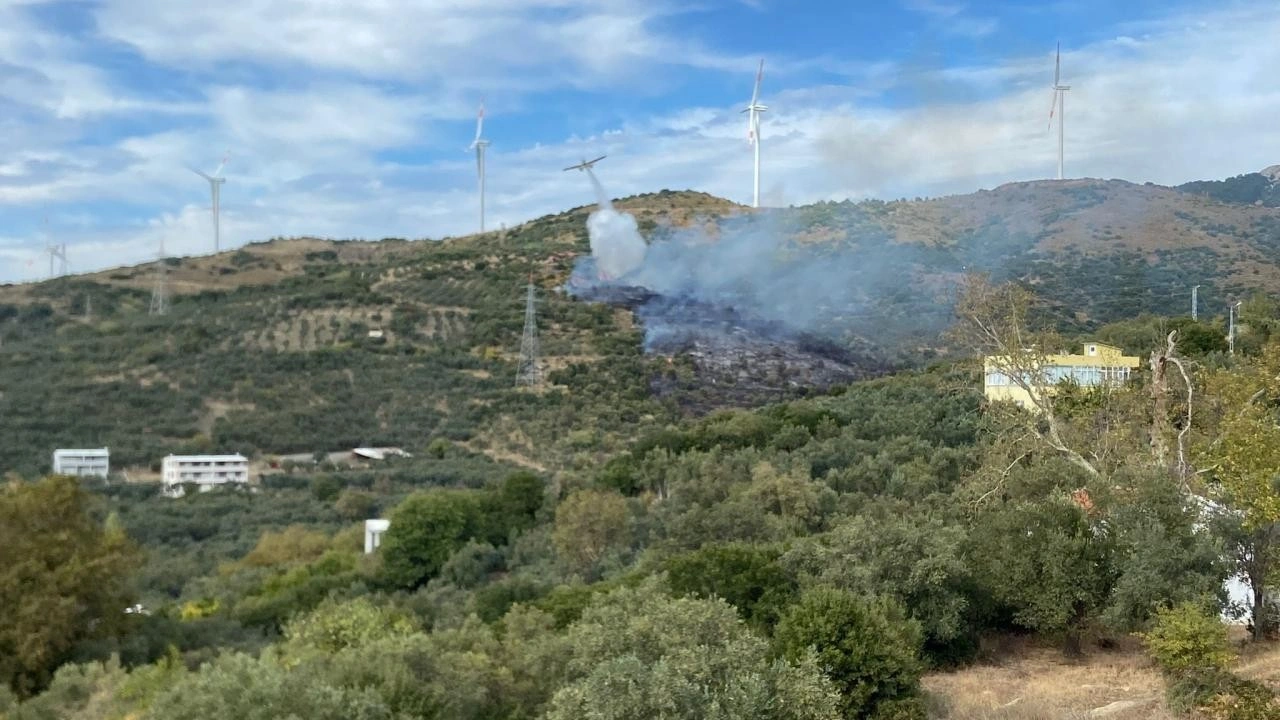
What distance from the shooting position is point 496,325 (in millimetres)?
81812

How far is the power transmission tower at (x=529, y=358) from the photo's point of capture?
73312mm

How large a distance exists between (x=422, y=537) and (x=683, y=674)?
111 ft

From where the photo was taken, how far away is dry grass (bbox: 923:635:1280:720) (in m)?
13.9

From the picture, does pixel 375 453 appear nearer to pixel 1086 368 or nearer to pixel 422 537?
pixel 422 537

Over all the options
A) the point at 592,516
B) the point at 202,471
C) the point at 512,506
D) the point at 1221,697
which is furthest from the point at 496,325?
the point at 1221,697

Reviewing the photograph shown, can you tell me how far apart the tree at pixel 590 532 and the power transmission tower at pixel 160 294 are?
61.2 meters

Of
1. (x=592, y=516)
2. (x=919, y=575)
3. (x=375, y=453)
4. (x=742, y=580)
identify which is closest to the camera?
(x=919, y=575)

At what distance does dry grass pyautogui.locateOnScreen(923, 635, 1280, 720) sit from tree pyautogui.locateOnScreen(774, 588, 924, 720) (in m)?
0.79

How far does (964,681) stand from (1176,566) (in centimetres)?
371

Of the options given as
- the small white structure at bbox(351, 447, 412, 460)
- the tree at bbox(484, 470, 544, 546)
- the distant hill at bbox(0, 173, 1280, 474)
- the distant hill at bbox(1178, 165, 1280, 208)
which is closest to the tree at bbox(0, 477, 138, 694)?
the tree at bbox(484, 470, 544, 546)

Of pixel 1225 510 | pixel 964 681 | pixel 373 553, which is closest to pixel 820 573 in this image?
pixel 964 681

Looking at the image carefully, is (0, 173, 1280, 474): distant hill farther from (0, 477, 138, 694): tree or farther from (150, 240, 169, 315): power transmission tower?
(0, 477, 138, 694): tree

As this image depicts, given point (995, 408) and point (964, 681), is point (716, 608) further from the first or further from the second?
point (995, 408)

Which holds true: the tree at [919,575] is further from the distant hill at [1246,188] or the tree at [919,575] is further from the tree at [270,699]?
the distant hill at [1246,188]
